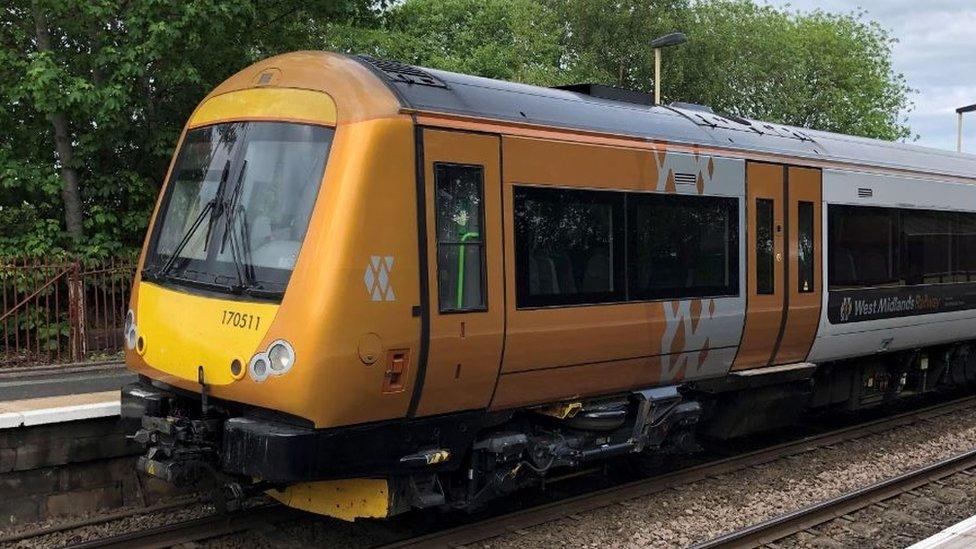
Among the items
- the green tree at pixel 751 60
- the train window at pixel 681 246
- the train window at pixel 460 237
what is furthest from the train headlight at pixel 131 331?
the green tree at pixel 751 60

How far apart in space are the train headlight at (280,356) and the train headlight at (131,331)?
1482 mm

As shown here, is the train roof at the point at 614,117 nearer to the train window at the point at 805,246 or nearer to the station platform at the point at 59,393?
the train window at the point at 805,246

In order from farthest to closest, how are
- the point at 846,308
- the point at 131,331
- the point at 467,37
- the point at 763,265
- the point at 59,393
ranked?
the point at 467,37, the point at 59,393, the point at 846,308, the point at 763,265, the point at 131,331

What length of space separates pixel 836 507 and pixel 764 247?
2.33 metres

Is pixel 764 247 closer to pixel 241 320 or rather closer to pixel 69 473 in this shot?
pixel 241 320

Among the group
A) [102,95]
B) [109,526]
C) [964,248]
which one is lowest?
[109,526]

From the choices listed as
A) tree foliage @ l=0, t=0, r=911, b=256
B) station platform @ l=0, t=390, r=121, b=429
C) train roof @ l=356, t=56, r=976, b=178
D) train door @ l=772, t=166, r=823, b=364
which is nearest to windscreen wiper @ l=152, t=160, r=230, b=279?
train roof @ l=356, t=56, r=976, b=178

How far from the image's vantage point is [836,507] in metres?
7.26

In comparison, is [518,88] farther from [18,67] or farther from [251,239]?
[18,67]

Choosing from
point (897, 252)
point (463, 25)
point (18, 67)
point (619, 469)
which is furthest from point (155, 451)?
point (463, 25)

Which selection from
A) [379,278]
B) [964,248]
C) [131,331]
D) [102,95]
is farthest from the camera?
[102,95]

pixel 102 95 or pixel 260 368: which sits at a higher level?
pixel 102 95

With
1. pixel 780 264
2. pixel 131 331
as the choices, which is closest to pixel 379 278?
pixel 131 331

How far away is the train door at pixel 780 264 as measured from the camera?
316 inches
